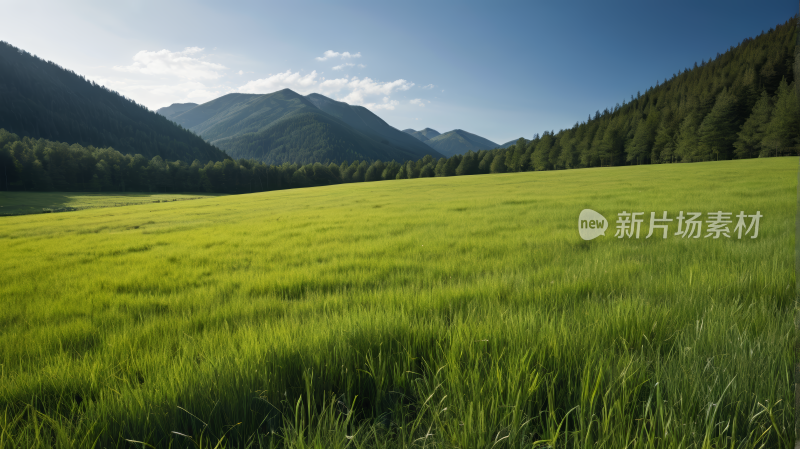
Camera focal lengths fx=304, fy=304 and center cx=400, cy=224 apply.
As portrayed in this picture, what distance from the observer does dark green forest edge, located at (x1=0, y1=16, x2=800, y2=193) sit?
153ft

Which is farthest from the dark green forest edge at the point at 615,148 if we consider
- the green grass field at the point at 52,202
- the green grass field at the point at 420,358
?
the green grass field at the point at 420,358

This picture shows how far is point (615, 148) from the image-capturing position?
70250mm

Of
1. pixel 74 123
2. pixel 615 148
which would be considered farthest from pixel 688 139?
pixel 74 123

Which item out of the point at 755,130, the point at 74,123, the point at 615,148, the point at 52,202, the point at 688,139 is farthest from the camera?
the point at 74,123

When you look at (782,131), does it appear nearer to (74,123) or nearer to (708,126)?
(708,126)

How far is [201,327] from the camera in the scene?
7.86ft

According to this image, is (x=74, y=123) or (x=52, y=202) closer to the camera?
(x=52, y=202)

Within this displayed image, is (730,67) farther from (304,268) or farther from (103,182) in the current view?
(103,182)

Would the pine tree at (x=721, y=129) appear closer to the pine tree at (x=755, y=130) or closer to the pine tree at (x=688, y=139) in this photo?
the pine tree at (x=755, y=130)

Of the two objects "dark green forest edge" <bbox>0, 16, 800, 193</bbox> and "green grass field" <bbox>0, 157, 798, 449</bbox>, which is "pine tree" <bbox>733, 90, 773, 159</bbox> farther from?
"green grass field" <bbox>0, 157, 798, 449</bbox>

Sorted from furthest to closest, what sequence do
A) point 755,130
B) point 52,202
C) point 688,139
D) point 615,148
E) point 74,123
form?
point 74,123
point 615,148
point 688,139
point 755,130
point 52,202

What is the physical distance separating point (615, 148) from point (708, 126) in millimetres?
18586

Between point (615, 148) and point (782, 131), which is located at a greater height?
point (615, 148)

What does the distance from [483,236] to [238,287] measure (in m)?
4.43
